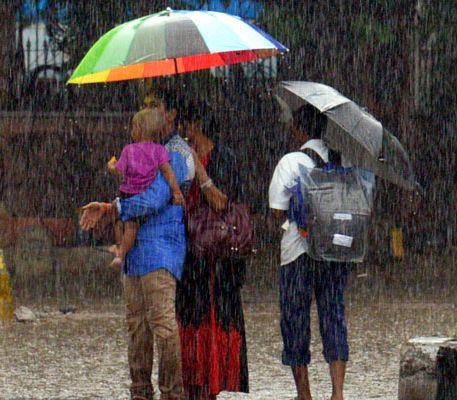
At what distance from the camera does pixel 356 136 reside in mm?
7570

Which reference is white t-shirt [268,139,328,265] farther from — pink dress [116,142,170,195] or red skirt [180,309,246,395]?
pink dress [116,142,170,195]

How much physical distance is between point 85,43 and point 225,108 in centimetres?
208

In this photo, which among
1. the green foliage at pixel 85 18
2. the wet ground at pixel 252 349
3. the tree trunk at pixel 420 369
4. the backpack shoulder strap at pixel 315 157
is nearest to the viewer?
the tree trunk at pixel 420 369

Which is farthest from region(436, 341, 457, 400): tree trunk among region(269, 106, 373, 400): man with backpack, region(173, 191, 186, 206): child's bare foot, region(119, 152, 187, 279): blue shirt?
region(173, 191, 186, 206): child's bare foot

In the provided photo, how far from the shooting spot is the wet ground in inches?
338

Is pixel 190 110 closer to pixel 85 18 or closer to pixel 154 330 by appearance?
pixel 154 330

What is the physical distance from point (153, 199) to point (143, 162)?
0.21 meters

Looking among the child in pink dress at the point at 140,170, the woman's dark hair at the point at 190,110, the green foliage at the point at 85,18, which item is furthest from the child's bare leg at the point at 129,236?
the green foliage at the point at 85,18

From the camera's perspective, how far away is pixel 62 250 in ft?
55.7

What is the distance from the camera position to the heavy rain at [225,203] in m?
7.33

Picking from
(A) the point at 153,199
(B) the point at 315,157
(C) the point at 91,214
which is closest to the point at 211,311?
(A) the point at 153,199

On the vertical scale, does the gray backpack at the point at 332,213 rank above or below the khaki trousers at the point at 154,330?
above

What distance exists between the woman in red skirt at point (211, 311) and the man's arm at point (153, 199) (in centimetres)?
15

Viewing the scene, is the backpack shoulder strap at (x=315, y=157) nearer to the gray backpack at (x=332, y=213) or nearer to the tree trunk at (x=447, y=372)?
the gray backpack at (x=332, y=213)
